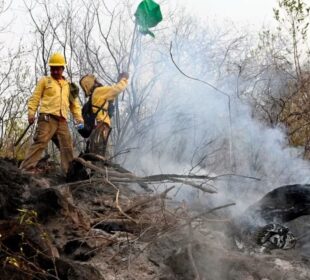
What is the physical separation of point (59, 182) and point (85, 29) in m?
8.28

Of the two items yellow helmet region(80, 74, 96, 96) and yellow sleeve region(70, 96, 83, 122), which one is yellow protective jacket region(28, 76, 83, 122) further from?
yellow helmet region(80, 74, 96, 96)

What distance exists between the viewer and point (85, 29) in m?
13.6

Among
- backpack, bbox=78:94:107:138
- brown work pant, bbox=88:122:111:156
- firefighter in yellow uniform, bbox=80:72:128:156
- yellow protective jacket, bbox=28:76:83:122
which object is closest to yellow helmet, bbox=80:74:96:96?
firefighter in yellow uniform, bbox=80:72:128:156

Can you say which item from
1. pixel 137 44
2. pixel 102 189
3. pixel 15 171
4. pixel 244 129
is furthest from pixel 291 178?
pixel 137 44

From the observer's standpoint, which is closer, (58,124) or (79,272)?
(79,272)

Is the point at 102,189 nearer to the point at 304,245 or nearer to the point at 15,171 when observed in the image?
the point at 15,171

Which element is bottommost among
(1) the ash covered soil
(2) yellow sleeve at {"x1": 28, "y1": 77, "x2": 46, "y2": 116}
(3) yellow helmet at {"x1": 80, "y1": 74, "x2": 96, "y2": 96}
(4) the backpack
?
(1) the ash covered soil

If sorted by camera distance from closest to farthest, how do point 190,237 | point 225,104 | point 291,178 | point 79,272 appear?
point 79,272, point 190,237, point 291,178, point 225,104

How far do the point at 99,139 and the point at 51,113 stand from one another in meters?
1.16

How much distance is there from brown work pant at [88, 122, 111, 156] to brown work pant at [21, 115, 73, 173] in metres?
0.39

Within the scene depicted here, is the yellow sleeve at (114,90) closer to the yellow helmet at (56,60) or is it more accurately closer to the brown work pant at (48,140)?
the brown work pant at (48,140)

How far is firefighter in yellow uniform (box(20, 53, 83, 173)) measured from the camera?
6.43 metres

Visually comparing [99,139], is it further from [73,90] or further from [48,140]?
[48,140]

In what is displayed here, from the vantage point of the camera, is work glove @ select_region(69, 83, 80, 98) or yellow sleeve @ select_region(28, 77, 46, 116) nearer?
yellow sleeve @ select_region(28, 77, 46, 116)
